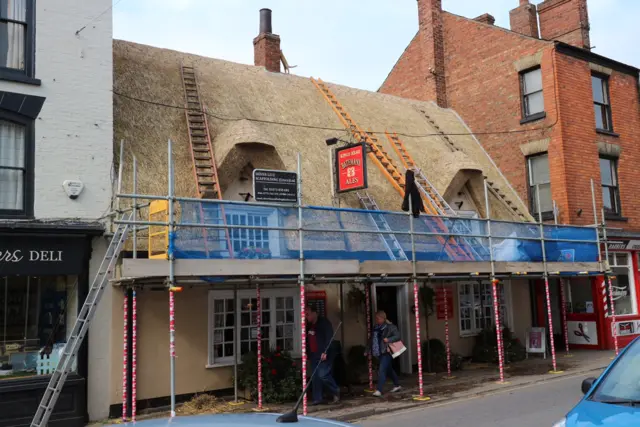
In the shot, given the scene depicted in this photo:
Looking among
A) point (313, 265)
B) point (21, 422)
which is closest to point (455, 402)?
point (313, 265)

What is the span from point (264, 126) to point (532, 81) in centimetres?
1007

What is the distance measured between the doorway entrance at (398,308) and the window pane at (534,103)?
8.50m

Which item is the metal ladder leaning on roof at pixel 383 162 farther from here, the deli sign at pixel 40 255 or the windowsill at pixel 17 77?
the windowsill at pixel 17 77

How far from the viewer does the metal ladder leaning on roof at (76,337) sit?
8.43 meters

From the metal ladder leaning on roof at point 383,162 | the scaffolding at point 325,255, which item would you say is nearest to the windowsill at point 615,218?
the scaffolding at point 325,255

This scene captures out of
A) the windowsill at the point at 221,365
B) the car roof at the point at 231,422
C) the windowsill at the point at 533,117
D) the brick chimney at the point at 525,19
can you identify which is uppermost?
the brick chimney at the point at 525,19

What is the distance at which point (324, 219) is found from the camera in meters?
11.6

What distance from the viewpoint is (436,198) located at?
55.0 feet

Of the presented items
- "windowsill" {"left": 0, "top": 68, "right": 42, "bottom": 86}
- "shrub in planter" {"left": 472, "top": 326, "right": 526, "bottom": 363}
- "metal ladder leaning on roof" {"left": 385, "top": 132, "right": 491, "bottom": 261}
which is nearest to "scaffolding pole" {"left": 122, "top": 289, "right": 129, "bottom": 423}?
"windowsill" {"left": 0, "top": 68, "right": 42, "bottom": 86}

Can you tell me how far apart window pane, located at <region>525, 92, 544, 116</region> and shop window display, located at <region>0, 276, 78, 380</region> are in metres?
15.7

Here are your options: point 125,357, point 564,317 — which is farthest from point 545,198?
point 125,357

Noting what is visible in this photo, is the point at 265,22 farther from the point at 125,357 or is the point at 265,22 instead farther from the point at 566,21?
the point at 125,357

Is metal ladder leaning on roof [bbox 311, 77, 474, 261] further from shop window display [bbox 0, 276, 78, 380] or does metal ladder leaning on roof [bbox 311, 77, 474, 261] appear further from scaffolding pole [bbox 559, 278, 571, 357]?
shop window display [bbox 0, 276, 78, 380]

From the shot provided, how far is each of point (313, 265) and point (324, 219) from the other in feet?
3.60
